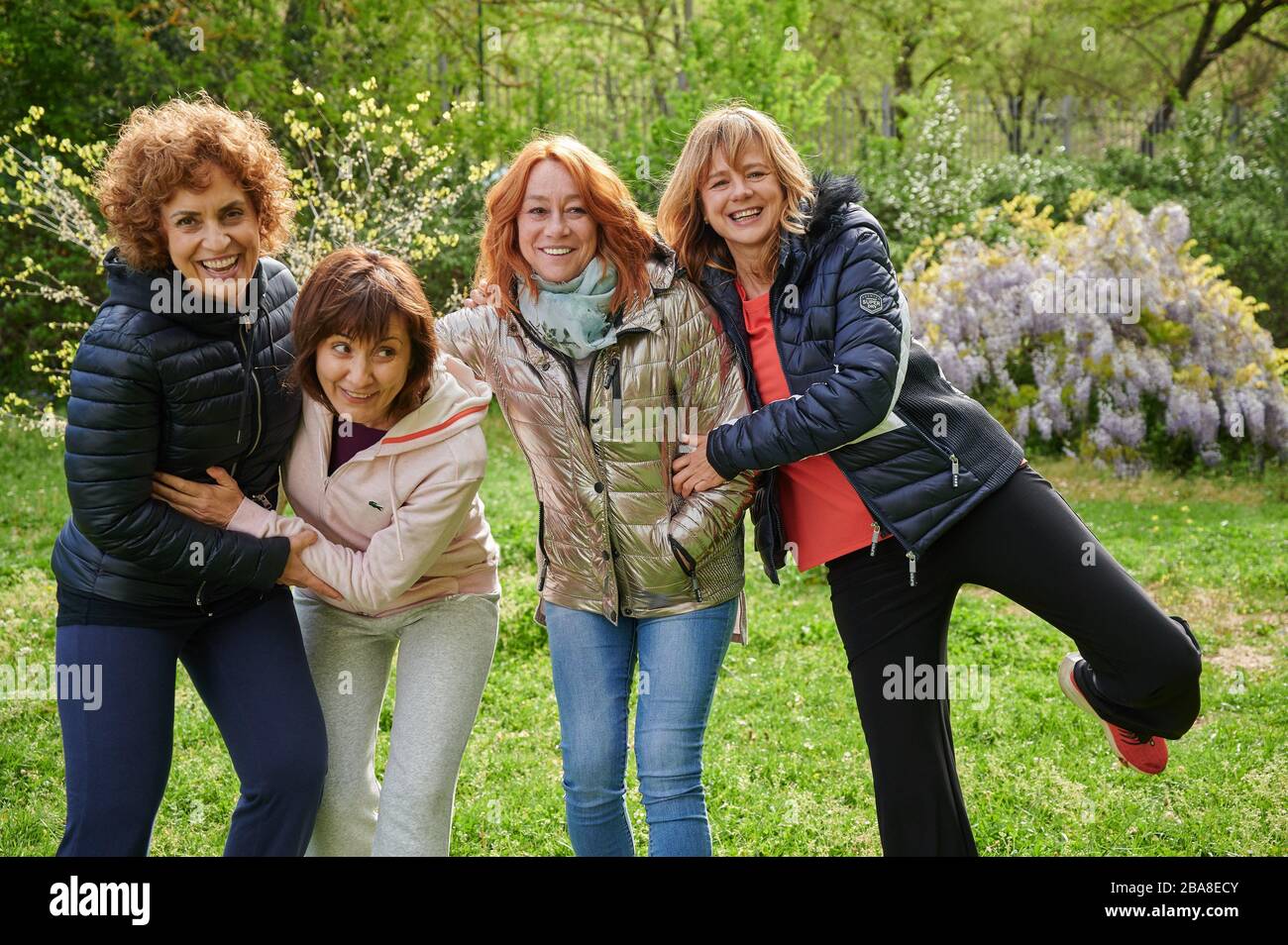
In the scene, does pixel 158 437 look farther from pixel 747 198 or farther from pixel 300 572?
pixel 747 198

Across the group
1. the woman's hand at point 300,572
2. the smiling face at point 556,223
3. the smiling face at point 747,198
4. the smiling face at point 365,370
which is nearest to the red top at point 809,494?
the smiling face at point 747,198

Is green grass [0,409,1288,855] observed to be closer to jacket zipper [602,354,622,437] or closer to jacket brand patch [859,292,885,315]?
jacket zipper [602,354,622,437]

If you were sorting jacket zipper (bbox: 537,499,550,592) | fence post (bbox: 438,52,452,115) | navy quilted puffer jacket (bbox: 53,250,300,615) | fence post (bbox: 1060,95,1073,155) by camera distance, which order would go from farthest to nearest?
fence post (bbox: 1060,95,1073,155), fence post (bbox: 438,52,452,115), jacket zipper (bbox: 537,499,550,592), navy quilted puffer jacket (bbox: 53,250,300,615)

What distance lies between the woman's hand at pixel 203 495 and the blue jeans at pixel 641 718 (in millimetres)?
A: 871

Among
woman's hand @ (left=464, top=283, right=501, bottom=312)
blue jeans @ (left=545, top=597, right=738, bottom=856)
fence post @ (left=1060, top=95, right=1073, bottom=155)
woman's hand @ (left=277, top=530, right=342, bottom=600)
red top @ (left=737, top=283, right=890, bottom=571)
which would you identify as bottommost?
blue jeans @ (left=545, top=597, right=738, bottom=856)

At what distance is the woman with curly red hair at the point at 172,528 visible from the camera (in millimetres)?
2852

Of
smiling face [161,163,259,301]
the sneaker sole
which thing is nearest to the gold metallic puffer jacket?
smiling face [161,163,259,301]

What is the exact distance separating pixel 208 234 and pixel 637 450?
46.4 inches

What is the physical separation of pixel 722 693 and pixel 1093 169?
11.9 m

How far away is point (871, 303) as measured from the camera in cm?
298

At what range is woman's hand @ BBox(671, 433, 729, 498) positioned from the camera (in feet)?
10.2

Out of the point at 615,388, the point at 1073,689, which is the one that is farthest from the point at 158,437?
the point at 1073,689

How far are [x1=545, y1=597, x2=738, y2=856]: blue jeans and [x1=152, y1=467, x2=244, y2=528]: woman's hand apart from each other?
2.86 feet
